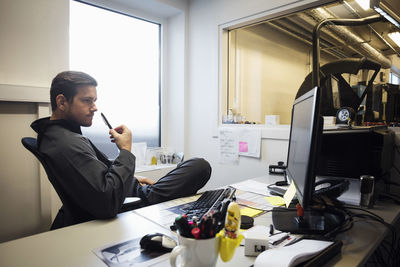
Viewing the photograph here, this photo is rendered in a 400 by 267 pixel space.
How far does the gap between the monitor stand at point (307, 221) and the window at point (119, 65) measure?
1903mm

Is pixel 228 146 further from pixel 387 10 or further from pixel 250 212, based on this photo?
pixel 387 10

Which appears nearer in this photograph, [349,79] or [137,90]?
[349,79]

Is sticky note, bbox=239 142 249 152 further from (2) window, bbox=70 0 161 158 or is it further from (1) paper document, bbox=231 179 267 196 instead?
(2) window, bbox=70 0 161 158

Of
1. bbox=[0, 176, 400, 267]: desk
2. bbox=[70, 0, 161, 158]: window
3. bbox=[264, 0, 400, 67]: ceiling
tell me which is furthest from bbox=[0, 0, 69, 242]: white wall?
bbox=[264, 0, 400, 67]: ceiling

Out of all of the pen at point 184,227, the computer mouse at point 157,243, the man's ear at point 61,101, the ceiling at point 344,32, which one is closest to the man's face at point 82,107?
the man's ear at point 61,101

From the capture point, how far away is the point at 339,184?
1163 millimetres

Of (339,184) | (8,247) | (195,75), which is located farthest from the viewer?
(195,75)

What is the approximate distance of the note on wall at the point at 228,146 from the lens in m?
2.32

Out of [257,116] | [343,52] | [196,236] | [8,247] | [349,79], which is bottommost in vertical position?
[8,247]

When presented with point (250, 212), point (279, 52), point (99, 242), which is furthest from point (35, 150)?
point (279, 52)

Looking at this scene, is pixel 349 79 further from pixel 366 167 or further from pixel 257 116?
pixel 257 116

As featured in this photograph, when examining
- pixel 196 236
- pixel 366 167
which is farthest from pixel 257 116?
pixel 196 236

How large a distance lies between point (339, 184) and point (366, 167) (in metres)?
0.15

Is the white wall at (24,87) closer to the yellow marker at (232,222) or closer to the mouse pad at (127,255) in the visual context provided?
the mouse pad at (127,255)
